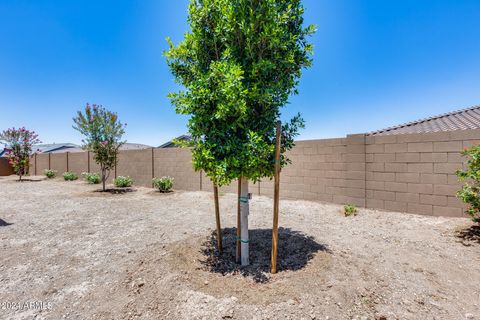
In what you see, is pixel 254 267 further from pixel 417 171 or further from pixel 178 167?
pixel 178 167

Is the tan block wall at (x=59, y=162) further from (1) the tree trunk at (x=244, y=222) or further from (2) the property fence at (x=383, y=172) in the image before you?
(1) the tree trunk at (x=244, y=222)

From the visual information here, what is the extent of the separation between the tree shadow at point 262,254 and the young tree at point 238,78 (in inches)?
10.4

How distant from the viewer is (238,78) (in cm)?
296

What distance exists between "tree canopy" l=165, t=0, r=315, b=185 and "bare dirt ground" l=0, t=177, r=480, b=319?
139 cm

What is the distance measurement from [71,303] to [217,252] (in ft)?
6.58

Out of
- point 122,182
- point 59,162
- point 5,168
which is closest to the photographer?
point 122,182

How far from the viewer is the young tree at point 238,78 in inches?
123

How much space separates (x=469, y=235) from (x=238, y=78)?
17.8 ft

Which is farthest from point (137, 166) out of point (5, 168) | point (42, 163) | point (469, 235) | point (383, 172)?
point (5, 168)

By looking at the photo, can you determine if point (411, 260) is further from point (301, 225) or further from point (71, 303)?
point (71, 303)

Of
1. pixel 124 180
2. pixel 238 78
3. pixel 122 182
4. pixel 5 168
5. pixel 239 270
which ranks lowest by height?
pixel 239 270

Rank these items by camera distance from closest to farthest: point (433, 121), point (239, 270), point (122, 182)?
1. point (239, 270)
2. point (433, 121)
3. point (122, 182)

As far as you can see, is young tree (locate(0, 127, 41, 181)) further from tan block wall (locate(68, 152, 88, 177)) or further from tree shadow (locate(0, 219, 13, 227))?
tree shadow (locate(0, 219, 13, 227))

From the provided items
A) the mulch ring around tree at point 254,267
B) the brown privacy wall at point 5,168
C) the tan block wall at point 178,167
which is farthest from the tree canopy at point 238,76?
the brown privacy wall at point 5,168
